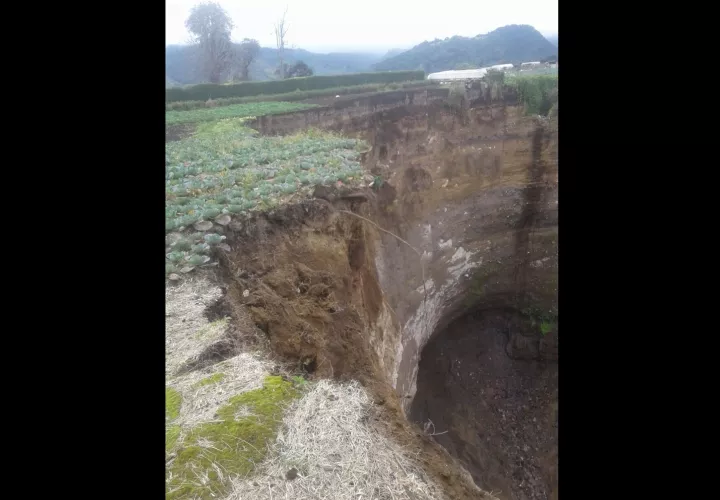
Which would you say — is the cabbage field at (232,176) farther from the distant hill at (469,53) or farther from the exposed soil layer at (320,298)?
the distant hill at (469,53)

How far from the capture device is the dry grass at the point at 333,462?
2.66 metres

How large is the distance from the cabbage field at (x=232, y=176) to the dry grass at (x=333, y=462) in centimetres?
226

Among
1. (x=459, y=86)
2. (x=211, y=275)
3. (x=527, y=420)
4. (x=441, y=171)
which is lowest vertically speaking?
(x=527, y=420)

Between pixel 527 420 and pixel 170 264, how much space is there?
856 cm

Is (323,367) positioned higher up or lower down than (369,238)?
lower down

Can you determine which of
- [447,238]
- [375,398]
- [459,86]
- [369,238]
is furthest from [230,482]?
[459,86]

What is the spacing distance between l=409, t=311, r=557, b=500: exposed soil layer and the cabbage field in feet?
15.4

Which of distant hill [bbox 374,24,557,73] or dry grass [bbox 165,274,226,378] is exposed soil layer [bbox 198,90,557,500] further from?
distant hill [bbox 374,24,557,73]

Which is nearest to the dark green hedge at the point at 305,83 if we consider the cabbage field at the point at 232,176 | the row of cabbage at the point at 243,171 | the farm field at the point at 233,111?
the farm field at the point at 233,111

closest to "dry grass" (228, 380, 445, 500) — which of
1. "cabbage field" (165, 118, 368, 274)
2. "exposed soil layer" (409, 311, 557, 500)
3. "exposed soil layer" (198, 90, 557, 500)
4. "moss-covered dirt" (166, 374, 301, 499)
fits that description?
"moss-covered dirt" (166, 374, 301, 499)

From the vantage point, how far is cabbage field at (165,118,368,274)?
5.22 metres

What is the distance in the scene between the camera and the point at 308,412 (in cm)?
321

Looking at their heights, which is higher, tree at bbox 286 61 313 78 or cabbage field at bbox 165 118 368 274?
tree at bbox 286 61 313 78
